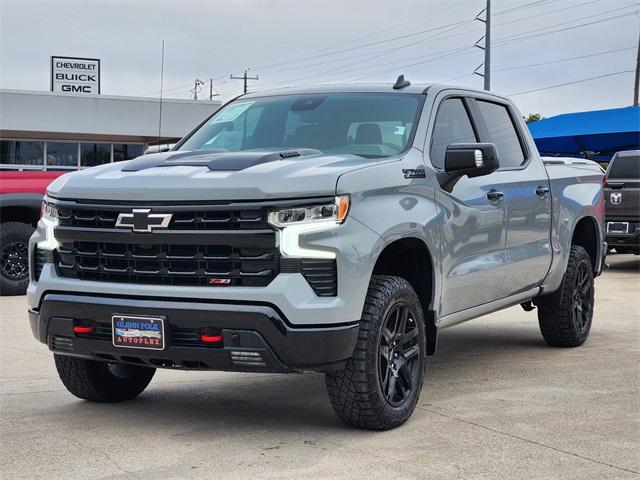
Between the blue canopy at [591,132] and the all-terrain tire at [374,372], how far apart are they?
17355 mm

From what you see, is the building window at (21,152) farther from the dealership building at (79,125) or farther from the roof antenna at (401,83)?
the roof antenna at (401,83)

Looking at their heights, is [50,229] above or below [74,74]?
below

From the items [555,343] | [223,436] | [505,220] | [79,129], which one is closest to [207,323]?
[223,436]

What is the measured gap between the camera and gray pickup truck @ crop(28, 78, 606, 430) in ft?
15.9

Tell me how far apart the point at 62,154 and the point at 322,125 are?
28621 millimetres

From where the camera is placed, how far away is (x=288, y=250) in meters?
4.83

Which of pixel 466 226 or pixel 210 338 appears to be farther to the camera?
pixel 466 226

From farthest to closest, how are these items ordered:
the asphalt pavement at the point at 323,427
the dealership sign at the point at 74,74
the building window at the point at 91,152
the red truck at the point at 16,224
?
the dealership sign at the point at 74,74 < the building window at the point at 91,152 < the red truck at the point at 16,224 < the asphalt pavement at the point at 323,427

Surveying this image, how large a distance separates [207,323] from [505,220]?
8.75 ft

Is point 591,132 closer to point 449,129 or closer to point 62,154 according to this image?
point 449,129

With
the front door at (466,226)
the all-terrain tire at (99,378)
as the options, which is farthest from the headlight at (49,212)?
the front door at (466,226)

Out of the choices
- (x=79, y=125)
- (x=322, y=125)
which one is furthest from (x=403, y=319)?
(x=79, y=125)

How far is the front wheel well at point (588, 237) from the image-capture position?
8578mm

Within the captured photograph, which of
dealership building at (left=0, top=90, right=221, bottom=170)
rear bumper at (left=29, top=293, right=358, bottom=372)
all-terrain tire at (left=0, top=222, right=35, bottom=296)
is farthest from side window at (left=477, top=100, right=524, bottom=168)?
dealership building at (left=0, top=90, right=221, bottom=170)
